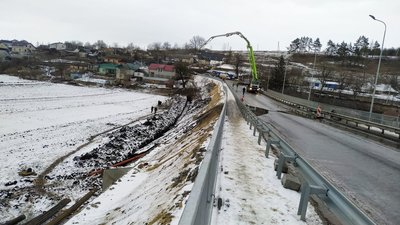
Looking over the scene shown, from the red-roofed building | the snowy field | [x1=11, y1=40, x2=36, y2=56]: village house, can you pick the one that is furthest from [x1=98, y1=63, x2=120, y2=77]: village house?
[x1=11, y1=40, x2=36, y2=56]: village house

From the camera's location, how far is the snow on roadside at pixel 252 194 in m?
6.06

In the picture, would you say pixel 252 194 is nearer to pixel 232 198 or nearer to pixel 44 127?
pixel 232 198

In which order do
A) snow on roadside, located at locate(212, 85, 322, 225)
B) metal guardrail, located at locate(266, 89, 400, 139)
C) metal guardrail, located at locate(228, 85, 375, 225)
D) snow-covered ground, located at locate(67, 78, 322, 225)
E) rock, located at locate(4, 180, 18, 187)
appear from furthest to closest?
metal guardrail, located at locate(266, 89, 400, 139) < rock, located at locate(4, 180, 18, 187) < snow-covered ground, located at locate(67, 78, 322, 225) < snow on roadside, located at locate(212, 85, 322, 225) < metal guardrail, located at locate(228, 85, 375, 225)

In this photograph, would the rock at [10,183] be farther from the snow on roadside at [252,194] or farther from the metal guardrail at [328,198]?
the metal guardrail at [328,198]

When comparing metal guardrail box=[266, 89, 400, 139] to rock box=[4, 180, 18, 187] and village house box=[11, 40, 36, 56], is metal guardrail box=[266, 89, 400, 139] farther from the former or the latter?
village house box=[11, 40, 36, 56]

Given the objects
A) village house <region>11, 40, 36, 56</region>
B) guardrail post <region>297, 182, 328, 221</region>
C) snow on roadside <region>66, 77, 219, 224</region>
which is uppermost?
village house <region>11, 40, 36, 56</region>

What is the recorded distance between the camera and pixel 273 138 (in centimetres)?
1082

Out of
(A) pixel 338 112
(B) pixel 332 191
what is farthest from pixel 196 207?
(A) pixel 338 112

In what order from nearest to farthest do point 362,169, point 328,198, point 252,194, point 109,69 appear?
point 328,198, point 252,194, point 362,169, point 109,69

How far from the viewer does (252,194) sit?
7293 millimetres

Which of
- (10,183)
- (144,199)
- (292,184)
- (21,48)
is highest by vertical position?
(21,48)

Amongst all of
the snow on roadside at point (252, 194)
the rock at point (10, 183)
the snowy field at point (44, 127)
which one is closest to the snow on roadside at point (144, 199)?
the snow on roadside at point (252, 194)

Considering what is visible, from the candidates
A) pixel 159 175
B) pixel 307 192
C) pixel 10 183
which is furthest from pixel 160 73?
pixel 307 192

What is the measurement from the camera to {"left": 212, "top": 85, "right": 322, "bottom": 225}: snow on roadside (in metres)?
6.06
